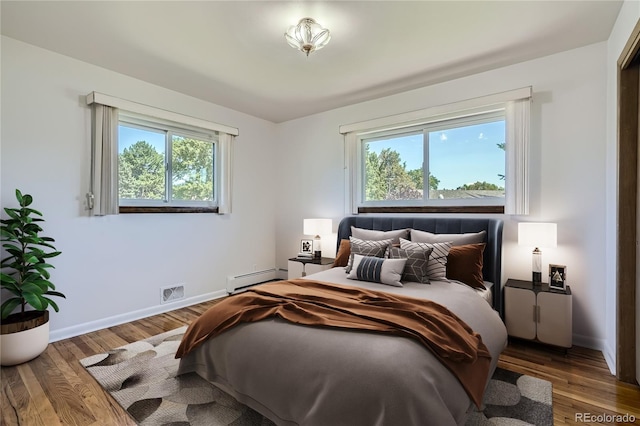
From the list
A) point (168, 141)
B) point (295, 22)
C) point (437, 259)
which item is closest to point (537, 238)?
point (437, 259)

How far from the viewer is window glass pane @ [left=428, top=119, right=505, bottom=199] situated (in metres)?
3.24

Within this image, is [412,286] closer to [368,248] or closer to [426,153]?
[368,248]

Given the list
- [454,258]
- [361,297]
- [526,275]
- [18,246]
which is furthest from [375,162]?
[18,246]

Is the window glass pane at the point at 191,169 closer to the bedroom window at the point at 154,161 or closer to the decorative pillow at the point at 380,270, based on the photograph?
the bedroom window at the point at 154,161

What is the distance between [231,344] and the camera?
1.88 metres

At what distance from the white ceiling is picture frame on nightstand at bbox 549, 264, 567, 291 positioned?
196 centimetres

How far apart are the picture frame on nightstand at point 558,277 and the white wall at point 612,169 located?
30 cm

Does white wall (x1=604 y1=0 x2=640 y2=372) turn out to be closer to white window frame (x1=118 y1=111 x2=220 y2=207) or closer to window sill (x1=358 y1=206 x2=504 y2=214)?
window sill (x1=358 y1=206 x2=504 y2=214)

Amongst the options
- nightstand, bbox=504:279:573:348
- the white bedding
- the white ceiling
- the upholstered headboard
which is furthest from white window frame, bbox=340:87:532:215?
the white bedding

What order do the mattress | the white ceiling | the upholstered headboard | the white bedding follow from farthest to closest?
1. the upholstered headboard
2. the white bedding
3. the white ceiling
4. the mattress

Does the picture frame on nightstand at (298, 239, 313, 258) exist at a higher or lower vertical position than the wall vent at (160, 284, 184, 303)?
higher

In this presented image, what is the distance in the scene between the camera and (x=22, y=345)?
7.69 feet

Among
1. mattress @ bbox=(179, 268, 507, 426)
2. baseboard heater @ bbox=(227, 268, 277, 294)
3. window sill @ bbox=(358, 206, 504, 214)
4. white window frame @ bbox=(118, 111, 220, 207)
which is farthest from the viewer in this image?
baseboard heater @ bbox=(227, 268, 277, 294)

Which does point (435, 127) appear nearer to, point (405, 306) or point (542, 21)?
point (542, 21)
